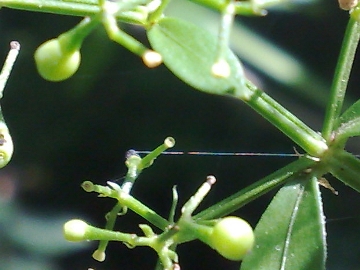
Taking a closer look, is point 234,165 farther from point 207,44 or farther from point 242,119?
point 207,44

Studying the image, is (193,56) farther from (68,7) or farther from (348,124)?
(348,124)

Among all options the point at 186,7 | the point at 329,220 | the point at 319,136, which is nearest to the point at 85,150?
the point at 186,7

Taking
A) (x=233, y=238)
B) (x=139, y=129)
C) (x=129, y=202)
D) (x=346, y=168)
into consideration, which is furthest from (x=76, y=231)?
(x=139, y=129)

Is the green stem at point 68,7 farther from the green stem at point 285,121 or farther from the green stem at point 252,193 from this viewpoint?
the green stem at point 252,193

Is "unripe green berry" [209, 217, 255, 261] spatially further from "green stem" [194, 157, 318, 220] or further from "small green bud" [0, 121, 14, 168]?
"small green bud" [0, 121, 14, 168]

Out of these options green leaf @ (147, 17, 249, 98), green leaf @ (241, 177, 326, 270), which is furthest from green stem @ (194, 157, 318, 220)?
green leaf @ (147, 17, 249, 98)

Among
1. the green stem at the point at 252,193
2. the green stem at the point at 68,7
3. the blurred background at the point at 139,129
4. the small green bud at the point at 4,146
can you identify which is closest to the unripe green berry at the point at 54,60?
the green stem at the point at 68,7
